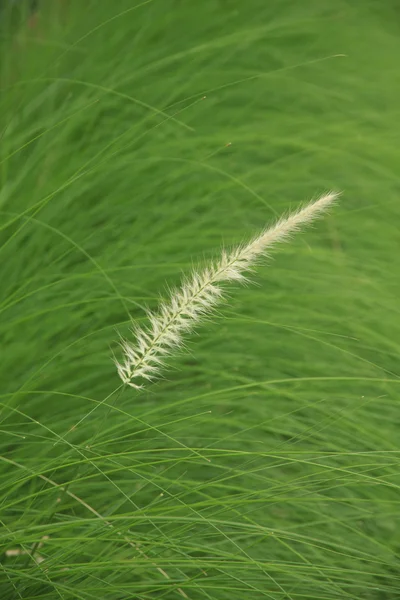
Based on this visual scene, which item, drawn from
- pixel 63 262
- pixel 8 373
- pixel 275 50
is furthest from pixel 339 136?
pixel 8 373

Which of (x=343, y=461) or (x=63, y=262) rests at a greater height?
(x=63, y=262)

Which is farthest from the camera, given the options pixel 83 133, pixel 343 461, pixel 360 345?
pixel 83 133

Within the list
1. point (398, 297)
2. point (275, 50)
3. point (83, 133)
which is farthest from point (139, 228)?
point (275, 50)

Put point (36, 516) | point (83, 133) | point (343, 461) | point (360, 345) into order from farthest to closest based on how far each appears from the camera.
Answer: point (83, 133)
point (360, 345)
point (343, 461)
point (36, 516)

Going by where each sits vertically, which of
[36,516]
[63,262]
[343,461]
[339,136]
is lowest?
[343,461]

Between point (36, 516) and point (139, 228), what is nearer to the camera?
point (36, 516)

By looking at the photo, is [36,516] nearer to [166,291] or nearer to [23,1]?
[166,291]

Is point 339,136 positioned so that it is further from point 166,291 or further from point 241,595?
point 241,595
